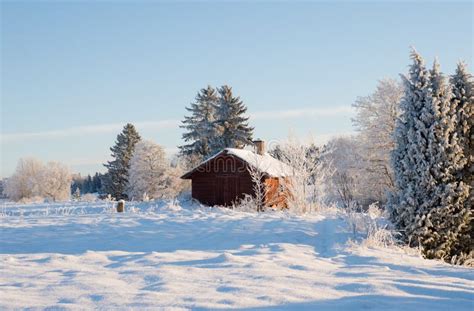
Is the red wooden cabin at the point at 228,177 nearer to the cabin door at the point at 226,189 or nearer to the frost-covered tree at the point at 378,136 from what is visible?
the cabin door at the point at 226,189

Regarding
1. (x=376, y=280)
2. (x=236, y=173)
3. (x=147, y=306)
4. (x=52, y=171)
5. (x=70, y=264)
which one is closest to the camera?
(x=147, y=306)

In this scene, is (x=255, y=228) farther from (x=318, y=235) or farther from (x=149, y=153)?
(x=149, y=153)

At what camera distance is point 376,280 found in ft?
20.4

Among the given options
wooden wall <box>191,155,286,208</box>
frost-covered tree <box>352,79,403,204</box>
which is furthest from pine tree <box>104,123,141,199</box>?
frost-covered tree <box>352,79,403,204</box>

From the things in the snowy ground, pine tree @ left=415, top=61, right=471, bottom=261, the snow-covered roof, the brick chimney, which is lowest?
the snowy ground

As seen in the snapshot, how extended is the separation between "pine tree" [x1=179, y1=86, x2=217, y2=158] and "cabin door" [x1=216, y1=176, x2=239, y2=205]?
15.3 metres

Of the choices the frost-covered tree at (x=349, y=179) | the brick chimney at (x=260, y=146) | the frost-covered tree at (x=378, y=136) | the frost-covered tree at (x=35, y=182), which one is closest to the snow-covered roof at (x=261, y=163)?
the brick chimney at (x=260, y=146)

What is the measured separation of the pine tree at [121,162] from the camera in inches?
1913

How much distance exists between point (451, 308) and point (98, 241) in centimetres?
837

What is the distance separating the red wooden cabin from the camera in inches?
1067

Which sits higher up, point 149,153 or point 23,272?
point 149,153

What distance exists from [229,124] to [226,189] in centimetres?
1695

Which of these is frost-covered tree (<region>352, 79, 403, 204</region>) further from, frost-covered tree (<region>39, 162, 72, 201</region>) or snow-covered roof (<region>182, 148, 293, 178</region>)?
frost-covered tree (<region>39, 162, 72, 201</region>)

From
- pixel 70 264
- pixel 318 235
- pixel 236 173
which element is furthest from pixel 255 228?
pixel 236 173
